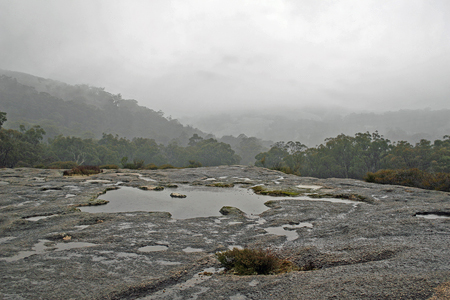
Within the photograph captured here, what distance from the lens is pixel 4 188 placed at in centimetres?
1773

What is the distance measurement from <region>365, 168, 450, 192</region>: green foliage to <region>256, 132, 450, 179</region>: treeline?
19.0 metres

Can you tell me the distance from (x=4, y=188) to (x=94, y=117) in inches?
7703

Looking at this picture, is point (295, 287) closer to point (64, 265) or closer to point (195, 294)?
point (195, 294)

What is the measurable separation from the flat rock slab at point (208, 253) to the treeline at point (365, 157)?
118ft

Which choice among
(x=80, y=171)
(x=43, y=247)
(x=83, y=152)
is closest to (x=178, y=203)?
(x=43, y=247)

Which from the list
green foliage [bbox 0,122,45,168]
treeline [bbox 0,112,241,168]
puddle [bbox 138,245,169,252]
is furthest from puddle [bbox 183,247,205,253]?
green foliage [bbox 0,122,45,168]

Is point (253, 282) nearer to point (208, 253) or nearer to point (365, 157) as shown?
point (208, 253)

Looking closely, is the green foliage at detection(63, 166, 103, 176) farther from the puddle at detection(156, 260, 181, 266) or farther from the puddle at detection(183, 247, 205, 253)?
the puddle at detection(156, 260, 181, 266)

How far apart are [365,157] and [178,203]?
183 ft

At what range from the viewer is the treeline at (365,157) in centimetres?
4678

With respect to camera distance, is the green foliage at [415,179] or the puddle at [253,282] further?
the green foliage at [415,179]

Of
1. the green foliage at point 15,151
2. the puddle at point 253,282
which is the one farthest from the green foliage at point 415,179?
the green foliage at point 15,151

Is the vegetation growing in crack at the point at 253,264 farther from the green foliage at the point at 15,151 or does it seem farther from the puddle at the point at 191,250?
the green foliage at the point at 15,151

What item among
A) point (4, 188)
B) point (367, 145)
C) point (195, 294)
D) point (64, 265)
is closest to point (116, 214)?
point (64, 265)
